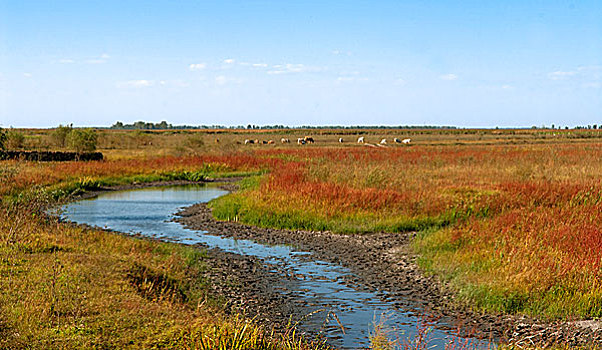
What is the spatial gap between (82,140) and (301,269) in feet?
152

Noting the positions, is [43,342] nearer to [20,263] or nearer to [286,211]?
[20,263]

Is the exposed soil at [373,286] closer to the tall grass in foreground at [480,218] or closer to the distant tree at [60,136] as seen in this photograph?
the tall grass in foreground at [480,218]

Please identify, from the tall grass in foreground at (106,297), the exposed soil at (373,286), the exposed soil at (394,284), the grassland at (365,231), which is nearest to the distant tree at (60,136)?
the grassland at (365,231)

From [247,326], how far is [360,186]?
16.1 metres

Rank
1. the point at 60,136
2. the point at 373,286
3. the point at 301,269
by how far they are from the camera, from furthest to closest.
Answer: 1. the point at 60,136
2. the point at 301,269
3. the point at 373,286

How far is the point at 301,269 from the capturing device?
580 inches

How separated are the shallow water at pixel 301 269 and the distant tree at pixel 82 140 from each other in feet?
88.6

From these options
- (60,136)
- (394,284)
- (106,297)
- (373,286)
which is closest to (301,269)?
(373,286)

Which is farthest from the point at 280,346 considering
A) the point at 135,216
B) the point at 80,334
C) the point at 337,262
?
the point at 135,216

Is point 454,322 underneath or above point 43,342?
underneath

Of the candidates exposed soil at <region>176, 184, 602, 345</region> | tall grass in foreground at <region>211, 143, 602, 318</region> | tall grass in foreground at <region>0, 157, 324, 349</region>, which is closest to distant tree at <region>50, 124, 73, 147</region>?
tall grass in foreground at <region>211, 143, 602, 318</region>

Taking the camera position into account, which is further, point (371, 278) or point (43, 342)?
point (371, 278)

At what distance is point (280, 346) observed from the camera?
8164 mm

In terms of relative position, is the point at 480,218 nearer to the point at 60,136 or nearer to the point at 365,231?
the point at 365,231
